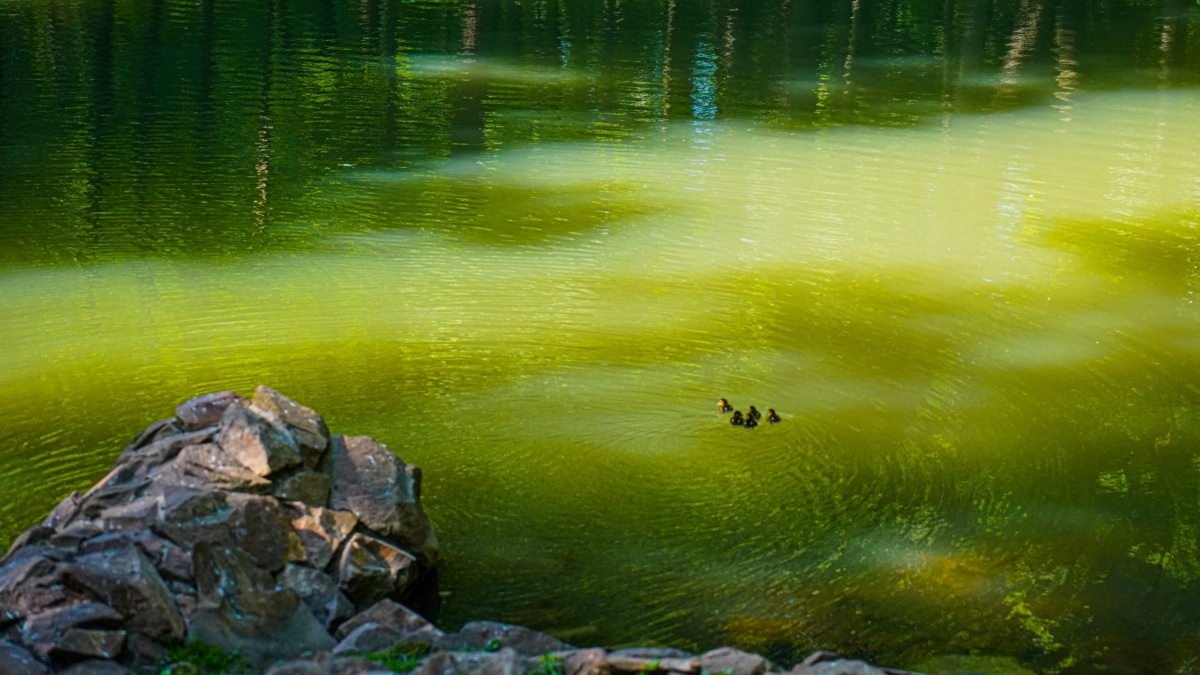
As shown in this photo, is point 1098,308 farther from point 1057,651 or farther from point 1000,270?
point 1057,651

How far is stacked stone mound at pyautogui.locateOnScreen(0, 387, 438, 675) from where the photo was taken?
5.58 meters

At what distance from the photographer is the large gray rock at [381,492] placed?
22.7ft

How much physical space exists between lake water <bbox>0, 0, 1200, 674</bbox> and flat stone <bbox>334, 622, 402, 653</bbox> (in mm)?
721

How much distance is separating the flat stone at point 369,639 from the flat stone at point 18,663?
1.23 metres

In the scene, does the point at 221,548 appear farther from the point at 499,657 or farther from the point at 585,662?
the point at 585,662

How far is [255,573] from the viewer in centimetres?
625

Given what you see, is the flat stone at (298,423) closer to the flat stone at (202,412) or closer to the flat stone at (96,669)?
the flat stone at (202,412)

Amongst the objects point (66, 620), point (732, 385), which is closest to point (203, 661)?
point (66, 620)

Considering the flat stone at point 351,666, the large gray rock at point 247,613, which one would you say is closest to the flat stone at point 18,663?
the large gray rock at point 247,613

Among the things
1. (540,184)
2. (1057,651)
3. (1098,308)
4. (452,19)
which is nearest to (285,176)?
(540,184)

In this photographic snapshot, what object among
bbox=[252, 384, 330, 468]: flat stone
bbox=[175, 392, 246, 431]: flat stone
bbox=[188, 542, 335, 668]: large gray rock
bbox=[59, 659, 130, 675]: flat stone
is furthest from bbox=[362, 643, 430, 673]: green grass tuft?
bbox=[175, 392, 246, 431]: flat stone

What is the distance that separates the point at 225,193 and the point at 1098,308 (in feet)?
29.3

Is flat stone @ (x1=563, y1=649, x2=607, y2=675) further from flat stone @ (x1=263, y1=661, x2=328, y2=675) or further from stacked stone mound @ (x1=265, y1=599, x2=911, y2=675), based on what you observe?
flat stone @ (x1=263, y1=661, x2=328, y2=675)

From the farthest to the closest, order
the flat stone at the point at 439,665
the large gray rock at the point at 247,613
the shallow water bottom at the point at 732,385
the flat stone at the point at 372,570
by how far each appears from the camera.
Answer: the shallow water bottom at the point at 732,385 → the flat stone at the point at 372,570 → the large gray rock at the point at 247,613 → the flat stone at the point at 439,665
